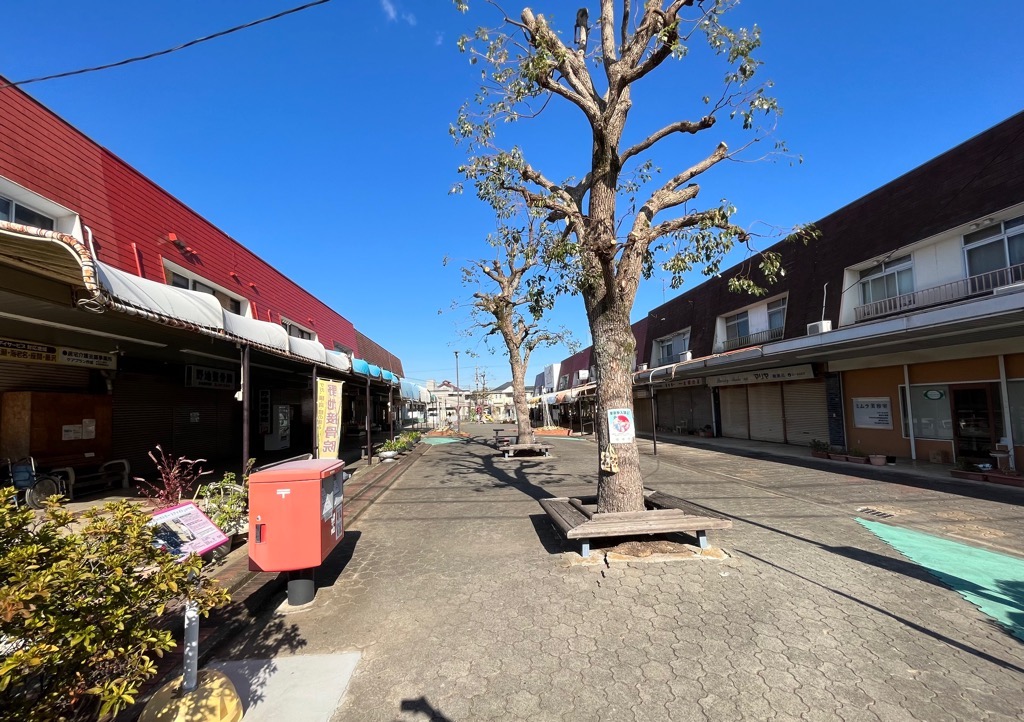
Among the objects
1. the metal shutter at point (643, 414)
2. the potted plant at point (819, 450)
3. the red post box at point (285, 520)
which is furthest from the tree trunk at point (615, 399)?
the metal shutter at point (643, 414)

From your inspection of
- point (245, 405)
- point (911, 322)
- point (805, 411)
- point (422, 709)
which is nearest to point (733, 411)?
point (805, 411)

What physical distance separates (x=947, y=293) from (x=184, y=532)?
50.7 ft

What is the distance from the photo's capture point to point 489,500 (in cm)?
883

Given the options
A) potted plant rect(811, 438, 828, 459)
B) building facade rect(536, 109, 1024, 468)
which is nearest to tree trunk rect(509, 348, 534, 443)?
building facade rect(536, 109, 1024, 468)

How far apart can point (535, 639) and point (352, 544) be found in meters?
3.52

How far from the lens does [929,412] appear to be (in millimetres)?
12484

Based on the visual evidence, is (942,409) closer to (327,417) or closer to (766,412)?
(766,412)

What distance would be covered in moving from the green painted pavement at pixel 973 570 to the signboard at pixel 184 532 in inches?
223

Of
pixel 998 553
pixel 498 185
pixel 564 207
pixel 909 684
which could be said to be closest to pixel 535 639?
pixel 909 684

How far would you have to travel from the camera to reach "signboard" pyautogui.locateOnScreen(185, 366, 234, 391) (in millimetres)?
11156

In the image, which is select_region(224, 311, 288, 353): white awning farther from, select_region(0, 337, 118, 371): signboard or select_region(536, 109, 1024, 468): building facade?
select_region(536, 109, 1024, 468): building facade

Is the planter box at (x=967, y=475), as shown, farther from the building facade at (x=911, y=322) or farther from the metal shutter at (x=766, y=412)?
the metal shutter at (x=766, y=412)

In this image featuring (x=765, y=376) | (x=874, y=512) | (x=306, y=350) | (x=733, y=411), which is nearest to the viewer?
(x=874, y=512)

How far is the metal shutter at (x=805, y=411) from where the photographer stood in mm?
16131
